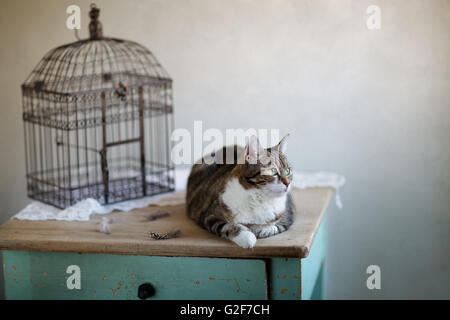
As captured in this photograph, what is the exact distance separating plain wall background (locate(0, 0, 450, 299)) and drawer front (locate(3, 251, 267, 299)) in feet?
2.46

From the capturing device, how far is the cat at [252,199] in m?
1.36

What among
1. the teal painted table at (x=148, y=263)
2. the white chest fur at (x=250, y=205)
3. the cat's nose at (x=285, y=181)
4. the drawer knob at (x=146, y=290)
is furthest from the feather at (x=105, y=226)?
the cat's nose at (x=285, y=181)

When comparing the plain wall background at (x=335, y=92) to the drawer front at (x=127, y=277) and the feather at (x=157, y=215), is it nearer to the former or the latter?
the feather at (x=157, y=215)

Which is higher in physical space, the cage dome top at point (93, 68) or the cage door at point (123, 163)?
the cage dome top at point (93, 68)

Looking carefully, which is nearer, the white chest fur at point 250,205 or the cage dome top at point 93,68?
the white chest fur at point 250,205

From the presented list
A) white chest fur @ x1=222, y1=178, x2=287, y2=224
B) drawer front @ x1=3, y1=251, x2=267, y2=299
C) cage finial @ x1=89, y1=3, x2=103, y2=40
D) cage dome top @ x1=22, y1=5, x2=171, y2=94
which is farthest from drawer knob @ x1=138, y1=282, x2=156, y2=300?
cage finial @ x1=89, y1=3, x2=103, y2=40

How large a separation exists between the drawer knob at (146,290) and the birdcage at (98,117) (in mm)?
350

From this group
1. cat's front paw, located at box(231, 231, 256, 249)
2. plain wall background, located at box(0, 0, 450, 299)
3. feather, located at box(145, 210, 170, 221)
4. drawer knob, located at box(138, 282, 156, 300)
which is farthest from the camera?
plain wall background, located at box(0, 0, 450, 299)

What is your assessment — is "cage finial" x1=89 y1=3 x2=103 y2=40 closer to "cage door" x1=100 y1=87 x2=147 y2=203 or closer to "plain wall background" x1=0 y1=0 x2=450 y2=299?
"cage door" x1=100 y1=87 x2=147 y2=203

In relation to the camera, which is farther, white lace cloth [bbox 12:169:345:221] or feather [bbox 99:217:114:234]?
white lace cloth [bbox 12:169:345:221]

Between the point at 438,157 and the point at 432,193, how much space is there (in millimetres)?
121

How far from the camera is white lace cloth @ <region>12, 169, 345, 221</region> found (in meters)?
1.60

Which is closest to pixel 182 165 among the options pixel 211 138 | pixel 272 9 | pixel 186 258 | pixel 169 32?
pixel 211 138

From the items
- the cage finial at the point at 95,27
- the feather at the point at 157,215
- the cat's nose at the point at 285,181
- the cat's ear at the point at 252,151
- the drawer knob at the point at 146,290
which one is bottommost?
the drawer knob at the point at 146,290
